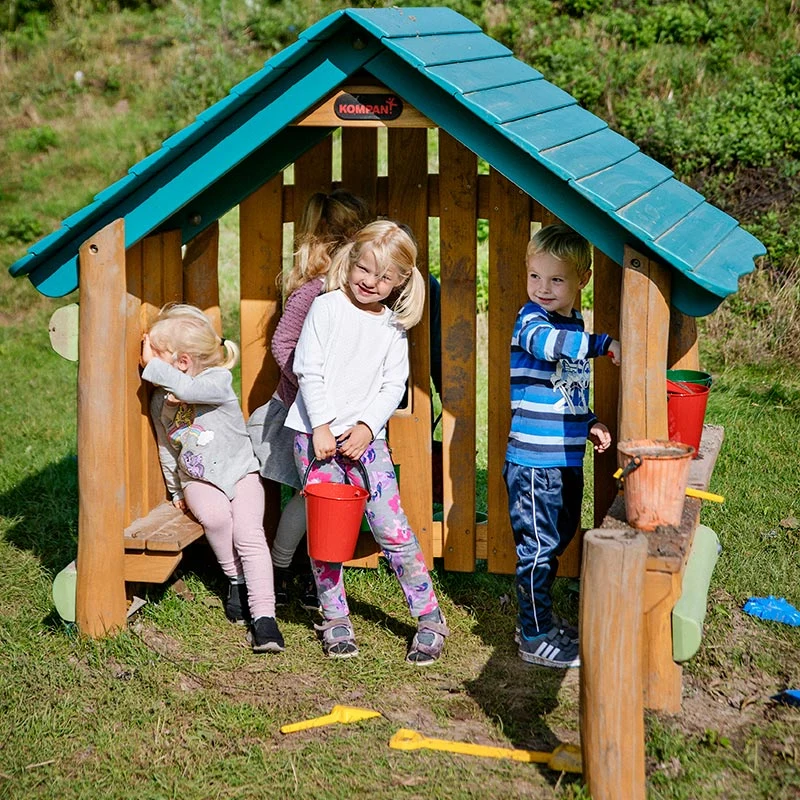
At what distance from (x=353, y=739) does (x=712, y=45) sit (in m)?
9.87

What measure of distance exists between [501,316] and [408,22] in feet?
4.40

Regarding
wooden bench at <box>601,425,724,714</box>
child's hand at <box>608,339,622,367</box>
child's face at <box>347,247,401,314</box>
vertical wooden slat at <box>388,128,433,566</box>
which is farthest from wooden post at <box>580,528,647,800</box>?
vertical wooden slat at <box>388,128,433,566</box>

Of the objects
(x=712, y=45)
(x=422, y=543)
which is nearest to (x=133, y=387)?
(x=422, y=543)

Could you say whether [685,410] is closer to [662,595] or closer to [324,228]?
[662,595]

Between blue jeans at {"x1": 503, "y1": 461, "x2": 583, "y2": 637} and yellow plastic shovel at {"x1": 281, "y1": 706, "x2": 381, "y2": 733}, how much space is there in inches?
33.0

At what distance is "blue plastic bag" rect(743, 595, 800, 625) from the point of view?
16.0 ft

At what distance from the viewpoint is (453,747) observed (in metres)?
3.99

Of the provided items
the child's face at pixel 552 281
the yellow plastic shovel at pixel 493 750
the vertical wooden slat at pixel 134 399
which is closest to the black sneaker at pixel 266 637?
the vertical wooden slat at pixel 134 399

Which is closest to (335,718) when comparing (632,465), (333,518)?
(333,518)

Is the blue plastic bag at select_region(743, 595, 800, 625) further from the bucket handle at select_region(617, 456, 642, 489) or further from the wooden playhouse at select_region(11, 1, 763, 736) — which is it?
the bucket handle at select_region(617, 456, 642, 489)

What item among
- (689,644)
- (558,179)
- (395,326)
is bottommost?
(689,644)

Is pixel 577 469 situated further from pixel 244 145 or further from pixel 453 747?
pixel 244 145

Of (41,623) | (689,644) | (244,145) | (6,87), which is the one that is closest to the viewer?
(689,644)

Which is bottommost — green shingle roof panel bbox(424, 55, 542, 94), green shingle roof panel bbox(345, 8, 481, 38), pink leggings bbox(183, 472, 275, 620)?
pink leggings bbox(183, 472, 275, 620)
